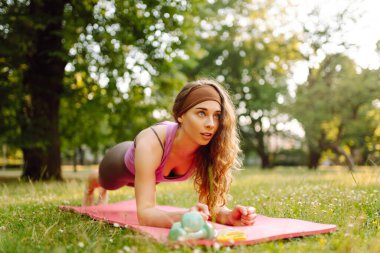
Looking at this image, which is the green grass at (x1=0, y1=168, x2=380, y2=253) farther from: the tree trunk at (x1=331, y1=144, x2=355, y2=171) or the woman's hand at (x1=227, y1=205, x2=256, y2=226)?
the tree trunk at (x1=331, y1=144, x2=355, y2=171)

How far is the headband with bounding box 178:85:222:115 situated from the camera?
4.02 metres

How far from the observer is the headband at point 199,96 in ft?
13.2

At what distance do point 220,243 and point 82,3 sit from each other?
30.2 ft

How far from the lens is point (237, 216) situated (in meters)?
4.11

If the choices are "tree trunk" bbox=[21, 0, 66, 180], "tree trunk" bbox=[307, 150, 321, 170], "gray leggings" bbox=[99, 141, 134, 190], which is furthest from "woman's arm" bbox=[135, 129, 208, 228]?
"tree trunk" bbox=[307, 150, 321, 170]

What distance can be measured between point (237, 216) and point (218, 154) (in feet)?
2.13

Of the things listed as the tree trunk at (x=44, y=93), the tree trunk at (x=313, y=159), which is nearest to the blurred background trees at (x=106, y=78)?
the tree trunk at (x=44, y=93)

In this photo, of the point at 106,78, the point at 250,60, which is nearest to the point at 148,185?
the point at 106,78

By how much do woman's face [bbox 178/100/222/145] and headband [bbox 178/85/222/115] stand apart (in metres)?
0.03

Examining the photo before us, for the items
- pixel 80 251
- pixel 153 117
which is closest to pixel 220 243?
pixel 80 251

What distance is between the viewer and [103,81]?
42.4 ft

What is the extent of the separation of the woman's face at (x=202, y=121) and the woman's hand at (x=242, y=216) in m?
0.72

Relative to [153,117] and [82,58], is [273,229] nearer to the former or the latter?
[82,58]

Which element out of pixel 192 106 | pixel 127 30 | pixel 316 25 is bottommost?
pixel 192 106
